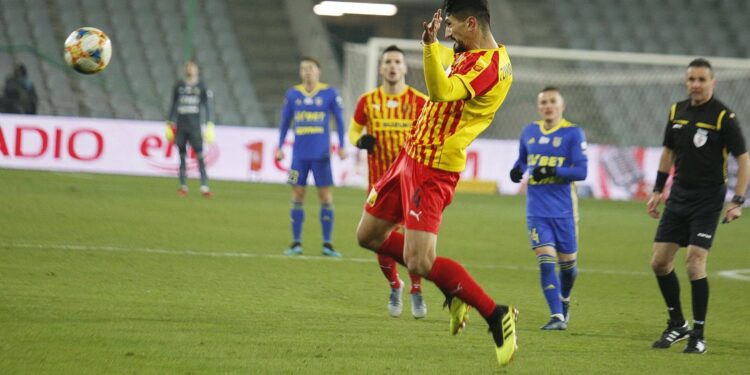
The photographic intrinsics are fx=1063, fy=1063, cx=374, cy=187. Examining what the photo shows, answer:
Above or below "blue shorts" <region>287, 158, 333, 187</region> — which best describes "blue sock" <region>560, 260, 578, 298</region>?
below

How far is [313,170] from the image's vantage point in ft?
36.7

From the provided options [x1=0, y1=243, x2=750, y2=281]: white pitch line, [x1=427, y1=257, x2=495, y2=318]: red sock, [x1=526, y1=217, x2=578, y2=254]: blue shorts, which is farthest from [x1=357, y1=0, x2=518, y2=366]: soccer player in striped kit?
[x1=0, y1=243, x2=750, y2=281]: white pitch line

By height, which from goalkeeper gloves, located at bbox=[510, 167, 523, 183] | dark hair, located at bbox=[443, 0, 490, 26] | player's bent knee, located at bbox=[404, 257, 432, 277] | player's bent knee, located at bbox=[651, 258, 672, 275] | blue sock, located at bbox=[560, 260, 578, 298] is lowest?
blue sock, located at bbox=[560, 260, 578, 298]

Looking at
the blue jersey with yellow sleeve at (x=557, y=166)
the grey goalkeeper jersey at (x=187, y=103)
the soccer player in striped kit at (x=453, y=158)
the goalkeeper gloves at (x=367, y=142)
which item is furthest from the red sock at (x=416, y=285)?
the grey goalkeeper jersey at (x=187, y=103)

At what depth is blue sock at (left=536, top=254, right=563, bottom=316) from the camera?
720 centimetres

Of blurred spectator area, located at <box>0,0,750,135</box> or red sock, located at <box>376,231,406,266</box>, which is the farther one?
blurred spectator area, located at <box>0,0,750,135</box>

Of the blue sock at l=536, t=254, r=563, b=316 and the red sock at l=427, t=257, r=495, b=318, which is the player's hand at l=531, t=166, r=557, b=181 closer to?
the blue sock at l=536, t=254, r=563, b=316

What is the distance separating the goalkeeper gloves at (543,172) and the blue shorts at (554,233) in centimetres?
33

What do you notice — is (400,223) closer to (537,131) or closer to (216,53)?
(537,131)

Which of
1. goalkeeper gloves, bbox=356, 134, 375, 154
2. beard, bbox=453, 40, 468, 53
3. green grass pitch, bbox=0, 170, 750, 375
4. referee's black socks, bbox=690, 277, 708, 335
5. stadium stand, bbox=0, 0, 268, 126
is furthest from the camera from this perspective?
stadium stand, bbox=0, 0, 268, 126

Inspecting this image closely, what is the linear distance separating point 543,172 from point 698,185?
112 centimetres

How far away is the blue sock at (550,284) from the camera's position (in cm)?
720

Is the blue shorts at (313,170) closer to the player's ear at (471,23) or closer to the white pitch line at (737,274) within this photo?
the white pitch line at (737,274)

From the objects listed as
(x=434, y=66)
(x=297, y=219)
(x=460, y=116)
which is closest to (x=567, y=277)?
(x=460, y=116)
